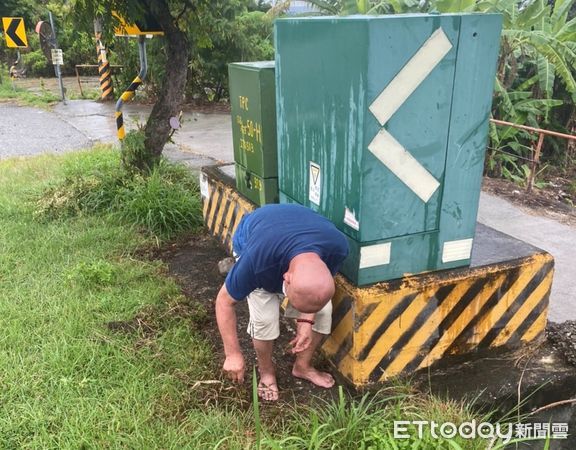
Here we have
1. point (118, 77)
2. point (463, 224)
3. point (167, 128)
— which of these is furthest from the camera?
point (118, 77)

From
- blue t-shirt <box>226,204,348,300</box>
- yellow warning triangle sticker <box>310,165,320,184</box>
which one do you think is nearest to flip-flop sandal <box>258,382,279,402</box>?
blue t-shirt <box>226,204,348,300</box>

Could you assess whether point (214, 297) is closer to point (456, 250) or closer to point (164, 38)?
point (456, 250)

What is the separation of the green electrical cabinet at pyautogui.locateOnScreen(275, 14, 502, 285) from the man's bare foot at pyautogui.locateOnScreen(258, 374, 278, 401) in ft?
2.26

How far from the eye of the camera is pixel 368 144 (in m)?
2.51

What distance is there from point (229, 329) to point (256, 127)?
162 cm

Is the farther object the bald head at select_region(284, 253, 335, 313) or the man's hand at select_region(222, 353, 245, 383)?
the man's hand at select_region(222, 353, 245, 383)

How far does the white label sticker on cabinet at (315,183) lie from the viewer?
295 centimetres

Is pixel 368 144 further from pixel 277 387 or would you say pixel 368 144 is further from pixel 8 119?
pixel 8 119

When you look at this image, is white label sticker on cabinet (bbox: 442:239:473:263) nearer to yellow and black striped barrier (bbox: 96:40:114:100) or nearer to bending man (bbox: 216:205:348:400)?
bending man (bbox: 216:205:348:400)

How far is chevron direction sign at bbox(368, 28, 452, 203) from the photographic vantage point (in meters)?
2.45

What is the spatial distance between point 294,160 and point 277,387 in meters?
1.28

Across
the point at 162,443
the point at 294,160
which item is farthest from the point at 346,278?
the point at 162,443

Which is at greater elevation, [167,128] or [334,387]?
[167,128]

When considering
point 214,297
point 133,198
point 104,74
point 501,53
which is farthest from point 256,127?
point 104,74
